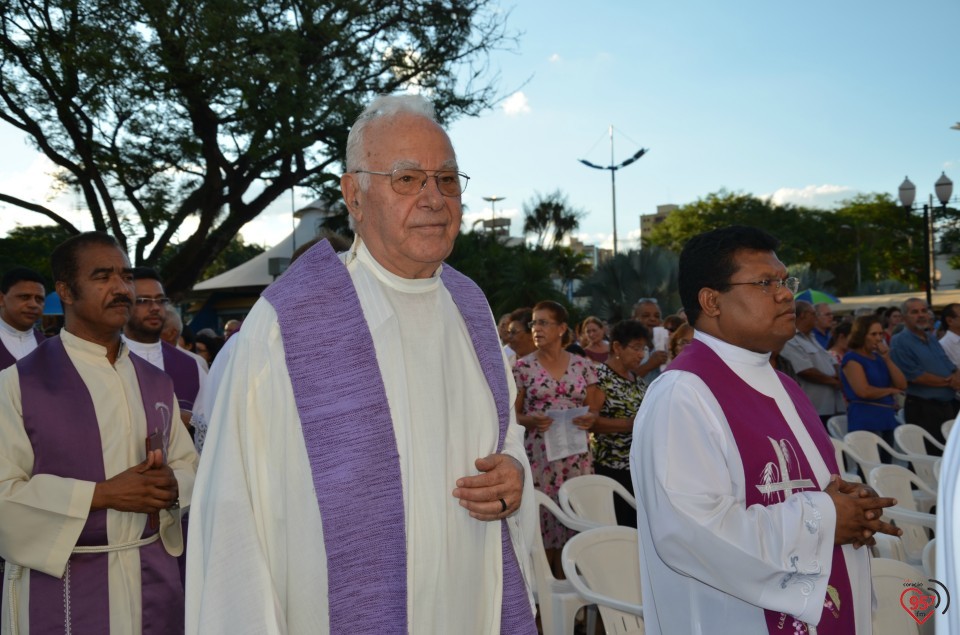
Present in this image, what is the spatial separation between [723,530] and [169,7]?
1219 cm

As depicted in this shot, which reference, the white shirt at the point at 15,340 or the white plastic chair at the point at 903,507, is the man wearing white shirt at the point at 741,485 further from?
the white shirt at the point at 15,340

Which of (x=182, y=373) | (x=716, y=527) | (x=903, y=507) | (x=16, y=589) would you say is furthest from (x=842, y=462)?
(x=16, y=589)

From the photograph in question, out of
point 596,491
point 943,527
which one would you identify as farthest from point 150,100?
point 943,527

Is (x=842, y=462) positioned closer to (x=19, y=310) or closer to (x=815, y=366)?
(x=815, y=366)

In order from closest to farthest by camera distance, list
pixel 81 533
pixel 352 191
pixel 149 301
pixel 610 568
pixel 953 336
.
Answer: pixel 352 191
pixel 81 533
pixel 610 568
pixel 149 301
pixel 953 336

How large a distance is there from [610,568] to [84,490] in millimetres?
2453

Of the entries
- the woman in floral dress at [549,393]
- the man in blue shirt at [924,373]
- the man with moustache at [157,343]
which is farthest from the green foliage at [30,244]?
the man in blue shirt at [924,373]

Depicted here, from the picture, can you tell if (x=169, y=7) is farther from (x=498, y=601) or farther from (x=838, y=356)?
(x=498, y=601)

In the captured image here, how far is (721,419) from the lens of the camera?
8.94 feet

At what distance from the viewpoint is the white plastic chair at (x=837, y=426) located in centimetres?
906

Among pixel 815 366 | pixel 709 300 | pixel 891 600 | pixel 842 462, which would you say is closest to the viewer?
pixel 709 300

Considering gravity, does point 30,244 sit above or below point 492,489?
above

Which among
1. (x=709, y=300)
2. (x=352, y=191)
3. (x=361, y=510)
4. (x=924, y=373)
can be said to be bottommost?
(x=924, y=373)

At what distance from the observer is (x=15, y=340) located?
6113 mm
